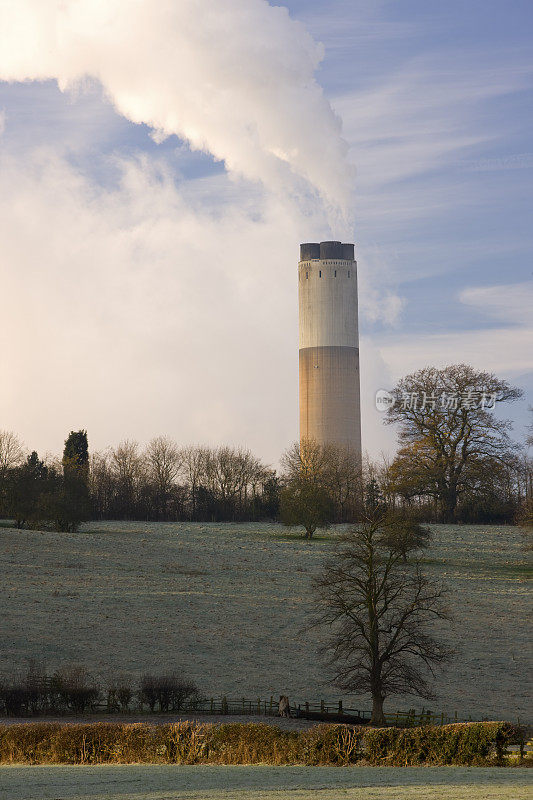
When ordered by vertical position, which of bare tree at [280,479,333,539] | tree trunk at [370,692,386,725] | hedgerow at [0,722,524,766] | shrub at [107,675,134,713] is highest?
bare tree at [280,479,333,539]

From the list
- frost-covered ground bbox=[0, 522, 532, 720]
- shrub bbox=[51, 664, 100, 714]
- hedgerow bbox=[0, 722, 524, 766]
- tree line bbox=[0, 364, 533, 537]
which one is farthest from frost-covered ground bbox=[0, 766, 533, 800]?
tree line bbox=[0, 364, 533, 537]

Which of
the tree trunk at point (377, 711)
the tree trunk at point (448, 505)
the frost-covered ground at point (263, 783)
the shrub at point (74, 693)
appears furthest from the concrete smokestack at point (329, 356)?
the frost-covered ground at point (263, 783)

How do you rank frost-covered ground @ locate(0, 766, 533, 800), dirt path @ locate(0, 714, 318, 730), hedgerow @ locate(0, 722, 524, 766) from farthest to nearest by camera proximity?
dirt path @ locate(0, 714, 318, 730) < hedgerow @ locate(0, 722, 524, 766) < frost-covered ground @ locate(0, 766, 533, 800)

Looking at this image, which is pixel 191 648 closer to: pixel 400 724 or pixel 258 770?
pixel 400 724

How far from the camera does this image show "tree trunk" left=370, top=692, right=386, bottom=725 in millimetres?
39094

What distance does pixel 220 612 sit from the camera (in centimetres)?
5731

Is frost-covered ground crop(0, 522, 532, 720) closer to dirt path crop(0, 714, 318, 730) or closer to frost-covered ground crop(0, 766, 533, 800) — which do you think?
dirt path crop(0, 714, 318, 730)

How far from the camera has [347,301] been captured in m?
188

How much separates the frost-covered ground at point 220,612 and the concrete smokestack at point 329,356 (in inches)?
3759

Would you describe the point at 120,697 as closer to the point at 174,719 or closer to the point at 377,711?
the point at 174,719

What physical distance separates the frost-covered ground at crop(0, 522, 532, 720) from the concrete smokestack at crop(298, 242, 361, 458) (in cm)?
9549

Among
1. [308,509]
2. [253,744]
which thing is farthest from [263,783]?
[308,509]

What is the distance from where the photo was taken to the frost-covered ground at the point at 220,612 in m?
46.1

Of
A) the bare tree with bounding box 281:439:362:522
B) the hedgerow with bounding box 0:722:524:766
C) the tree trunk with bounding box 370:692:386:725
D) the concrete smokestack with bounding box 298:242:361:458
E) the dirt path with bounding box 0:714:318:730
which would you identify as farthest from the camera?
the concrete smokestack with bounding box 298:242:361:458
